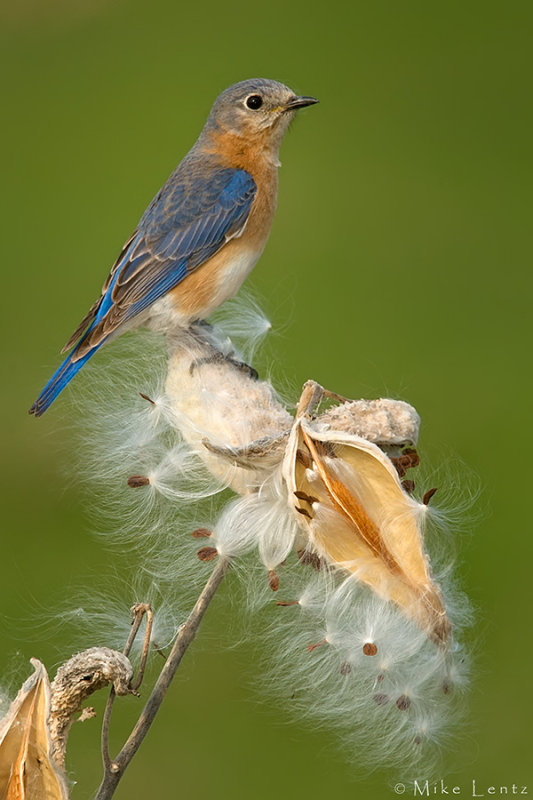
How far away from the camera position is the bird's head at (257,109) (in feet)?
7.77

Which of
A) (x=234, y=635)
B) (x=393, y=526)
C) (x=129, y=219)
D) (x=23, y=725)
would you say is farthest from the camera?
(x=129, y=219)

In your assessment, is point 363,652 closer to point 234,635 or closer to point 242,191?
point 234,635

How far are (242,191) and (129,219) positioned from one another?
2.39m

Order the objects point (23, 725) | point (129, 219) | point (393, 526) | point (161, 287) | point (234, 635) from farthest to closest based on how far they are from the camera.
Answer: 1. point (129, 219)
2. point (161, 287)
3. point (234, 635)
4. point (393, 526)
5. point (23, 725)

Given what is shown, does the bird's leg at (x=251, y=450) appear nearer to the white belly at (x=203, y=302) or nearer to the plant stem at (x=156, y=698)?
the plant stem at (x=156, y=698)

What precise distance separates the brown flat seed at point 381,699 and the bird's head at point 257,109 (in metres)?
1.39

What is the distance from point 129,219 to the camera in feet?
15.5

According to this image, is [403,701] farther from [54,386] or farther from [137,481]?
[54,386]

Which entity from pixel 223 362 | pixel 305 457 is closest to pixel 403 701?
pixel 305 457

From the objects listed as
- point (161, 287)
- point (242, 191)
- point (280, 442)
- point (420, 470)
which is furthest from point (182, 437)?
point (242, 191)
